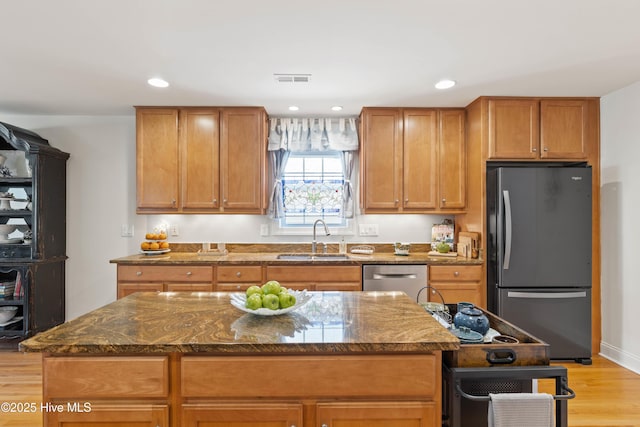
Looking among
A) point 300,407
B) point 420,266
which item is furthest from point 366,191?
point 300,407

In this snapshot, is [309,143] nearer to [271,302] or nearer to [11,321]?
[271,302]

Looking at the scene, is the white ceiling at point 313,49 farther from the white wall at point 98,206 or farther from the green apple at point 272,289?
the green apple at point 272,289

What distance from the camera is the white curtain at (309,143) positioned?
3.88m

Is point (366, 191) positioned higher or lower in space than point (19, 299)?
higher

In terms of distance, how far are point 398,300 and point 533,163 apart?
236cm

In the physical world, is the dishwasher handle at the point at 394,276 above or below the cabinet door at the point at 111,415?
above

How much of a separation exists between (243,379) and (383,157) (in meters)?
2.77

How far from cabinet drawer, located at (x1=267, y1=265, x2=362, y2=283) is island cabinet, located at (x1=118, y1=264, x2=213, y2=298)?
2.23 feet

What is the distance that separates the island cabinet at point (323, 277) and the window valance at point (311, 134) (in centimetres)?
135

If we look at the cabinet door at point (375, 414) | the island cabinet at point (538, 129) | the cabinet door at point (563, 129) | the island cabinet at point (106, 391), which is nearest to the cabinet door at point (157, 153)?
the island cabinet at point (106, 391)

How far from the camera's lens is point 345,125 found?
12.9 ft

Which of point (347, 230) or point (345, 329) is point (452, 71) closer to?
point (347, 230)

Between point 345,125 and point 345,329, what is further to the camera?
point 345,125

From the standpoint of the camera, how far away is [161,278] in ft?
10.8
